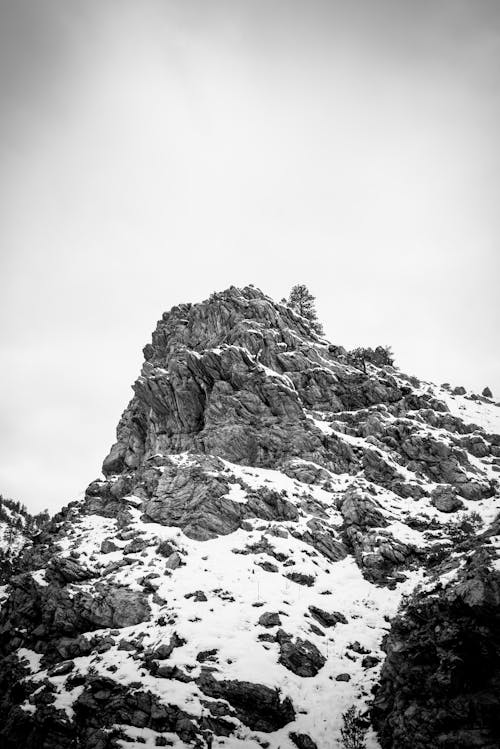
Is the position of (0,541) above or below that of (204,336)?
below

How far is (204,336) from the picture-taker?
5131cm

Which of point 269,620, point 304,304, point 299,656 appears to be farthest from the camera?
point 304,304

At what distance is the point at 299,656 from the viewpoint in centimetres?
1975

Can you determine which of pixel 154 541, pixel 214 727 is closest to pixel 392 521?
pixel 154 541

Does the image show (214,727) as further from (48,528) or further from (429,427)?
(429,427)

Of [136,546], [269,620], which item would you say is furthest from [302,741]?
[136,546]

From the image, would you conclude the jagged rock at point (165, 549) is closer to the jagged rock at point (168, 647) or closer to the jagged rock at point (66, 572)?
the jagged rock at point (66, 572)

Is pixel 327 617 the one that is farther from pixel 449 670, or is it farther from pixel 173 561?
pixel 173 561

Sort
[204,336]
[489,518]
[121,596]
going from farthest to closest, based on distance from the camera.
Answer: [204,336]
[489,518]
[121,596]

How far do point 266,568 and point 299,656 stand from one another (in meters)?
7.13

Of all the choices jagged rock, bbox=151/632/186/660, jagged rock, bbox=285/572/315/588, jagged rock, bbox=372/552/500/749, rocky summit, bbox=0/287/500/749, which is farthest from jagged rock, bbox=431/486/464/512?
jagged rock, bbox=151/632/186/660

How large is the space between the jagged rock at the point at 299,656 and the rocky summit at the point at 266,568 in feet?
0.32

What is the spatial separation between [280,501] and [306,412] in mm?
12966

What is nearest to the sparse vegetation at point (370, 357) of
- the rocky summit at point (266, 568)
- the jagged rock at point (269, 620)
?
the rocky summit at point (266, 568)
